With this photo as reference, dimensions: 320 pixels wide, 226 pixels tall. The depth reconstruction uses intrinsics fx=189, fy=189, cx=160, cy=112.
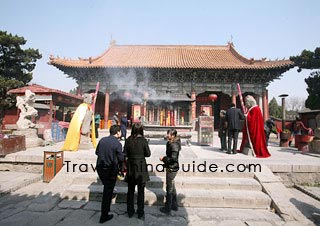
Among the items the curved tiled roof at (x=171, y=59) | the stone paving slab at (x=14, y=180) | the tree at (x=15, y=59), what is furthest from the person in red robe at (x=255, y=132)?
the tree at (x=15, y=59)

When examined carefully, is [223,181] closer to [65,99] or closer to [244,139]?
[244,139]

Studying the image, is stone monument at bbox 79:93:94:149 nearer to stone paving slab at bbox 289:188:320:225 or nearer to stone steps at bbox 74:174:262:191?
stone steps at bbox 74:174:262:191

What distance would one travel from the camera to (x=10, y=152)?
5.50 metres

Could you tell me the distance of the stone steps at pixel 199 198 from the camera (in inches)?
143

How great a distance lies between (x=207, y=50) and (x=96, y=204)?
58.6 ft

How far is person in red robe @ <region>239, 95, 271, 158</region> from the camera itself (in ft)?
19.0

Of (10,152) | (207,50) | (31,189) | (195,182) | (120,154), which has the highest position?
(207,50)

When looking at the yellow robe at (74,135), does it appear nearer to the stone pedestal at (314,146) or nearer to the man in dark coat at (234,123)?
the man in dark coat at (234,123)

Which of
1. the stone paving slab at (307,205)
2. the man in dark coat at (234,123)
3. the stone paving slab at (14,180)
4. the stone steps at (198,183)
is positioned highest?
Result: the man in dark coat at (234,123)

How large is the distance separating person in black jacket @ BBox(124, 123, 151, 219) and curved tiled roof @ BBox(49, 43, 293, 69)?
10973 millimetres

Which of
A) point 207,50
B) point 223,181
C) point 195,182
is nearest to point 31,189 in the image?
point 195,182

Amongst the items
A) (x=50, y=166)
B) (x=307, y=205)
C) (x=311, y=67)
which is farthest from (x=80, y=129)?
(x=311, y=67)

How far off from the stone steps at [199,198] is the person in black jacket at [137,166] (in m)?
0.60

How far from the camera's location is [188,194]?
3.75 metres
